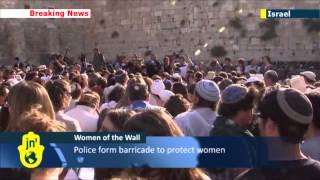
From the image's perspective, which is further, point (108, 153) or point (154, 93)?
point (154, 93)

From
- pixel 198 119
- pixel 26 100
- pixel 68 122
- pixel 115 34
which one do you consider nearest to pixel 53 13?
pixel 115 34

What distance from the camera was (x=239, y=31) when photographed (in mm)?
20672

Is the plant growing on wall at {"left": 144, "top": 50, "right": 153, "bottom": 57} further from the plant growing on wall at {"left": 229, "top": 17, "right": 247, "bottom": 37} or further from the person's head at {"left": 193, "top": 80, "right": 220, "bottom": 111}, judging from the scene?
the person's head at {"left": 193, "top": 80, "right": 220, "bottom": 111}

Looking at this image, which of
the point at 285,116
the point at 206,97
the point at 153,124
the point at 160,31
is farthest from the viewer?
the point at 160,31

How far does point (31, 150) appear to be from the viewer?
3.36 m

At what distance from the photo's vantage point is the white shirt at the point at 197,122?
448 cm

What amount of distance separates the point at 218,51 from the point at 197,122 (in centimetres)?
1654

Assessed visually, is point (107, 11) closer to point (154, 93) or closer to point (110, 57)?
point (110, 57)

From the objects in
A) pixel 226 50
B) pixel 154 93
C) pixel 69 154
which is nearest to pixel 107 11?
pixel 226 50

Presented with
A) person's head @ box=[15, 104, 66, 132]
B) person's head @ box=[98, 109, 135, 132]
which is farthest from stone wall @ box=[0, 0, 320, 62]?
person's head @ box=[15, 104, 66, 132]

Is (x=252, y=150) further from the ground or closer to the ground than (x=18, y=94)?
closer to the ground

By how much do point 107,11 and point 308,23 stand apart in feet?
Result: 33.0

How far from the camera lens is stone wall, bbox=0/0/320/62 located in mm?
19875

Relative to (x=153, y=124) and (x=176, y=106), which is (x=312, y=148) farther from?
(x=176, y=106)
